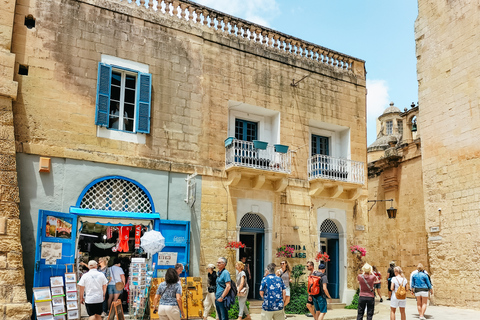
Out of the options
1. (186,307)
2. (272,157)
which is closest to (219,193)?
(272,157)

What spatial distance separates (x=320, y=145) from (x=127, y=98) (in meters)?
7.33

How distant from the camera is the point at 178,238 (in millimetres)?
12680

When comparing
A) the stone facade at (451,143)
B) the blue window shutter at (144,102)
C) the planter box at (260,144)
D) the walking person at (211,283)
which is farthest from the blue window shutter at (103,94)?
the stone facade at (451,143)

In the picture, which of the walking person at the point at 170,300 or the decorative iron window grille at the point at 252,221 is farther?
the decorative iron window grille at the point at 252,221

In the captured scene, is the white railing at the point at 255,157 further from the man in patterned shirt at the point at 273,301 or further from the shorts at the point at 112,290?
the man in patterned shirt at the point at 273,301

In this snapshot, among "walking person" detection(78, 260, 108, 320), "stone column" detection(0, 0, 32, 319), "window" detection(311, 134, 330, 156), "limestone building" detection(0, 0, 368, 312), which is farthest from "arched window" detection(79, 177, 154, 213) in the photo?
"window" detection(311, 134, 330, 156)

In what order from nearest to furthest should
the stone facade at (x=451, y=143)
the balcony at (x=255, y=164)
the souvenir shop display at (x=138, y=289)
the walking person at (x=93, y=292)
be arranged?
the walking person at (x=93, y=292) < the souvenir shop display at (x=138, y=289) < the balcony at (x=255, y=164) < the stone facade at (x=451, y=143)

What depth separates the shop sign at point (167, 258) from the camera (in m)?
12.3

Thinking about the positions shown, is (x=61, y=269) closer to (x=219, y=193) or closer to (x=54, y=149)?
(x=54, y=149)

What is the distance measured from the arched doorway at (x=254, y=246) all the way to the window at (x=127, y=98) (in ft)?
14.3

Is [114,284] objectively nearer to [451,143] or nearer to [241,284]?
[241,284]

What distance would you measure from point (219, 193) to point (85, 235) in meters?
3.94

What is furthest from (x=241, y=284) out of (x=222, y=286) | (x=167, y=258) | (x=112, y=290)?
(x=112, y=290)

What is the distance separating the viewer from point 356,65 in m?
17.9
